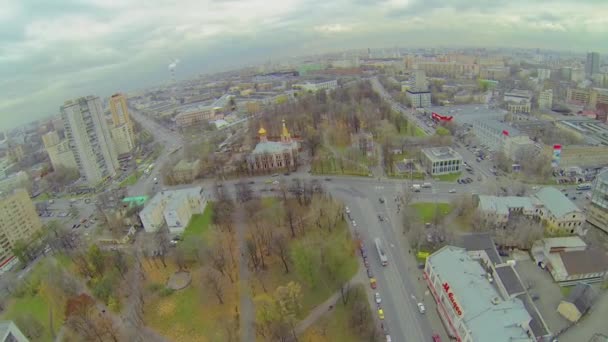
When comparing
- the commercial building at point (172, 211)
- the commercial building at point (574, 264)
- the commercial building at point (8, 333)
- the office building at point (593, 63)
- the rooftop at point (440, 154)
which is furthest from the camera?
the office building at point (593, 63)

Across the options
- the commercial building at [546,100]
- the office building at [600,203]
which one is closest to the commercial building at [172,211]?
the office building at [600,203]

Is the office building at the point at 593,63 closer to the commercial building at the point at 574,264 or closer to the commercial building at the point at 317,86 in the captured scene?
the commercial building at the point at 317,86

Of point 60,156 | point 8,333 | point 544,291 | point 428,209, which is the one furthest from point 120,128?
point 544,291

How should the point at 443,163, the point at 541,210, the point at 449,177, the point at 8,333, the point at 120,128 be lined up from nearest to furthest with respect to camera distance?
1. the point at 8,333
2. the point at 541,210
3. the point at 449,177
4. the point at 443,163
5. the point at 120,128

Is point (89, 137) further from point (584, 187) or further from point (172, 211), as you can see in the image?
point (584, 187)

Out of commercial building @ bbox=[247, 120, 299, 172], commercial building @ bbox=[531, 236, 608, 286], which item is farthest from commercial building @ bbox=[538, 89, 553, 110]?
commercial building @ bbox=[247, 120, 299, 172]

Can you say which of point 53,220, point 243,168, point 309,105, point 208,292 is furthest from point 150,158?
point 208,292

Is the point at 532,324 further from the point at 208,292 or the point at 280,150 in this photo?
the point at 280,150
